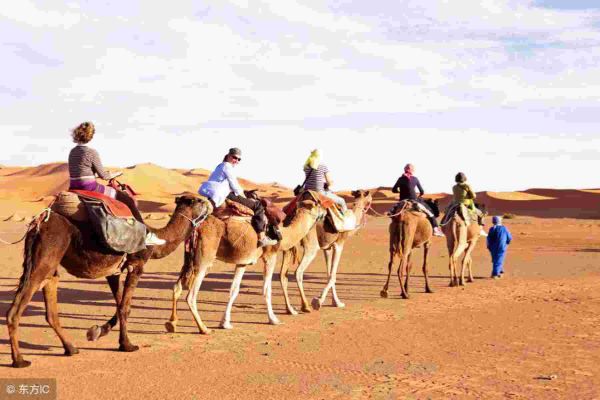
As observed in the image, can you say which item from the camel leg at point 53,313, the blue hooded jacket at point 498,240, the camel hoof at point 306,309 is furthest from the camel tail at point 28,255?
the blue hooded jacket at point 498,240

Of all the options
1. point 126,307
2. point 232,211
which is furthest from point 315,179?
point 126,307

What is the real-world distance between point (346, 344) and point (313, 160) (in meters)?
4.34

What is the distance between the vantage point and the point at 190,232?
10.1m

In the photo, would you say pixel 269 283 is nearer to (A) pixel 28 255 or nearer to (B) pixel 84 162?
(B) pixel 84 162

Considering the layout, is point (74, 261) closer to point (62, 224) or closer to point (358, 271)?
point (62, 224)

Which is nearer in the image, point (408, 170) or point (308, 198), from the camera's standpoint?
point (308, 198)

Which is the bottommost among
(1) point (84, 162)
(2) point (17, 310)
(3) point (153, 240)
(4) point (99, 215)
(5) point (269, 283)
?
(5) point (269, 283)

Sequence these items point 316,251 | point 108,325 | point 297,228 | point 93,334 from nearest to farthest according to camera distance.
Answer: point 93,334
point 108,325
point 297,228
point 316,251

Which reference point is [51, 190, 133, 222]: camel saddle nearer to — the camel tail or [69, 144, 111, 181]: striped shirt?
[69, 144, 111, 181]: striped shirt

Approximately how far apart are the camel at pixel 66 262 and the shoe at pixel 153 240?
0.18 m

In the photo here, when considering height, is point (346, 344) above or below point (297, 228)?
below

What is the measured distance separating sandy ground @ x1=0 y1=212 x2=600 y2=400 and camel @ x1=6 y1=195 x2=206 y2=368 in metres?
0.46

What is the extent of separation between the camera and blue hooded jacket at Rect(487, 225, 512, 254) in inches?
717

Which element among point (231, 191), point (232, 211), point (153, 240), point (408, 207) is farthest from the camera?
point (408, 207)
